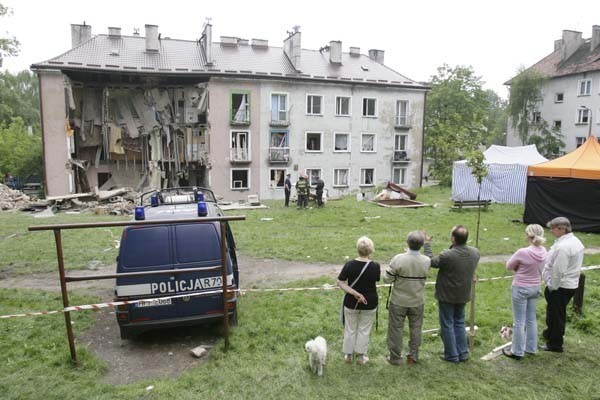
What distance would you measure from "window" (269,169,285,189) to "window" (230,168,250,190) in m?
1.76

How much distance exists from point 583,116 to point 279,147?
29892mm

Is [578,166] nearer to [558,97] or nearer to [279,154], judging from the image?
[279,154]

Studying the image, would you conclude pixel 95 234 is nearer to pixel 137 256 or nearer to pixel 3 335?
pixel 3 335

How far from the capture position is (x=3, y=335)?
6.29 meters

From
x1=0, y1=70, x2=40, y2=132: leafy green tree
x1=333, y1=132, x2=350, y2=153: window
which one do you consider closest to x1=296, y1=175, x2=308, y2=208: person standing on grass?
x1=333, y1=132, x2=350, y2=153: window

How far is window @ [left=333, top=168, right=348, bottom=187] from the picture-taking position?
34.1 metres

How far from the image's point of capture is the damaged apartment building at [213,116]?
2941 centimetres

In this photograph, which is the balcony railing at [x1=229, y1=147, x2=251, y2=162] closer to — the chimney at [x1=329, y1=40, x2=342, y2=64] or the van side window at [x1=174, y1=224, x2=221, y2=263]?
the chimney at [x1=329, y1=40, x2=342, y2=64]

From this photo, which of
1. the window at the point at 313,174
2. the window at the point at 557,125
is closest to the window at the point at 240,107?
the window at the point at 313,174

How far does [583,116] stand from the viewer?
40125 mm

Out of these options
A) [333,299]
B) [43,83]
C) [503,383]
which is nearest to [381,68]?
[43,83]

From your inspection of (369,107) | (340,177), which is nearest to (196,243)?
(340,177)

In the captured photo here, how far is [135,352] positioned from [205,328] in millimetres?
1121

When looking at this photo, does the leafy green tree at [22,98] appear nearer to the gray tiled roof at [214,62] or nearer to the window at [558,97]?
the gray tiled roof at [214,62]
